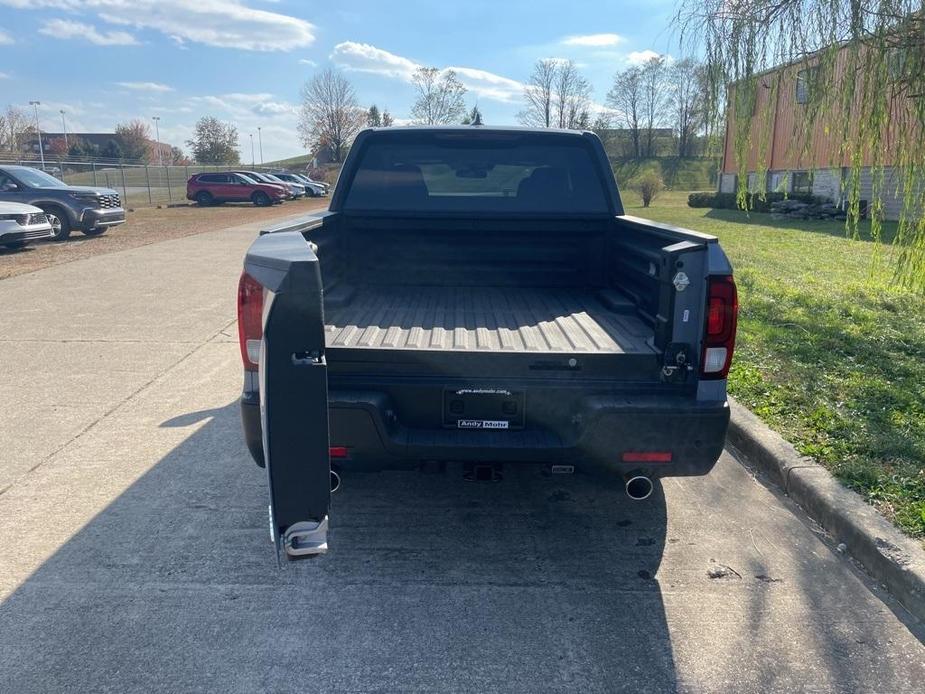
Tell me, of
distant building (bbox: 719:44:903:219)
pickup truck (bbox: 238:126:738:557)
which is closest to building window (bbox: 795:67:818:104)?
distant building (bbox: 719:44:903:219)

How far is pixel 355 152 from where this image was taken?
4664mm

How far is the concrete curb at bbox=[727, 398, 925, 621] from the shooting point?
3.12 metres

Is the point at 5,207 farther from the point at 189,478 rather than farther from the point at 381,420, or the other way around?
the point at 381,420

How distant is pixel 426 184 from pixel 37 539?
9.91 feet

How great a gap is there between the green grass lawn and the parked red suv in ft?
97.5

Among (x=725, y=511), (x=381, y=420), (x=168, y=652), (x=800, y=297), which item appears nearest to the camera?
(x=168, y=652)

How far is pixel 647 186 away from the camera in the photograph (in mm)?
34438

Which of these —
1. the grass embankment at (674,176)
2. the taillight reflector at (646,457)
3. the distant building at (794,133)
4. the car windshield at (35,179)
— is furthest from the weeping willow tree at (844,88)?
the grass embankment at (674,176)

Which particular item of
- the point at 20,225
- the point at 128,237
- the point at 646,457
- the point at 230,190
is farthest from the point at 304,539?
the point at 230,190

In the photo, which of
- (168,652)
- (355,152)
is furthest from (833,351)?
(168,652)

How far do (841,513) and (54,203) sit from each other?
59.5 ft

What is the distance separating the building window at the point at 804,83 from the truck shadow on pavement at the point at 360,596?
10.3 ft

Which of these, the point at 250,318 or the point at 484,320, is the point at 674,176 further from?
the point at 250,318

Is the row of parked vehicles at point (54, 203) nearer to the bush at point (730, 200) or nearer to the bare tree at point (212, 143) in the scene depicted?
the bush at point (730, 200)
